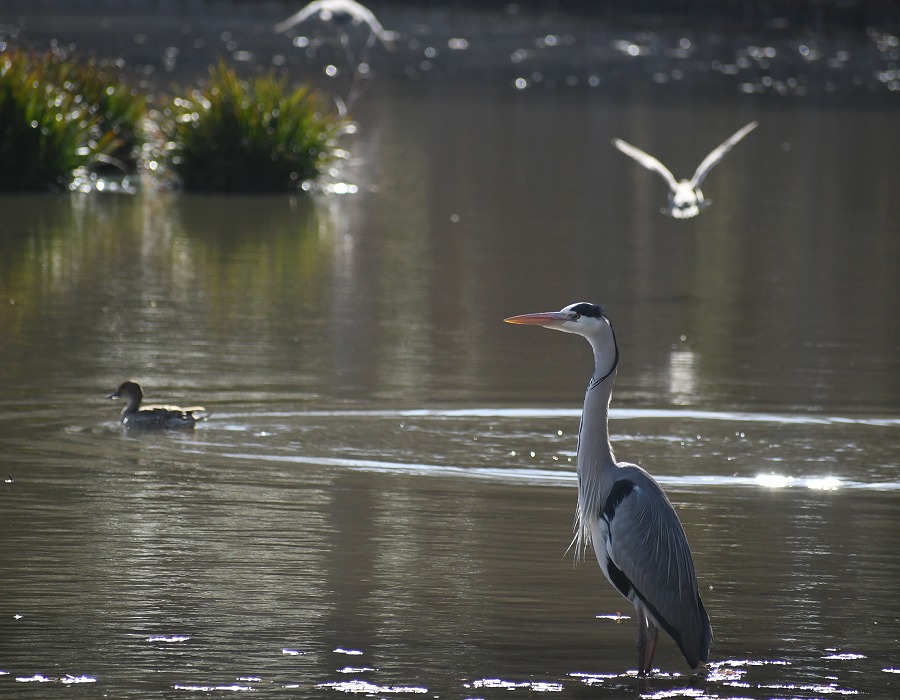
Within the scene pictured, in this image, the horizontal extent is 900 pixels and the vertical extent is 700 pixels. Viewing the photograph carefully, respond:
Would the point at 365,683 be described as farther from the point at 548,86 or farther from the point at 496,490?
the point at 548,86

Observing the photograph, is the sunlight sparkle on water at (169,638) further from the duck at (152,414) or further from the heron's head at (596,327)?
the duck at (152,414)

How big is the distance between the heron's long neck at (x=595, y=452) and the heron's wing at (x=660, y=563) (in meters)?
0.16

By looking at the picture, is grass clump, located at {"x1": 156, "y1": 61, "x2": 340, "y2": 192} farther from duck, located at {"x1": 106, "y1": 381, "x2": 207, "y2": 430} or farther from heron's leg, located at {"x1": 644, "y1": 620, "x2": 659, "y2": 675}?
heron's leg, located at {"x1": 644, "y1": 620, "x2": 659, "y2": 675}

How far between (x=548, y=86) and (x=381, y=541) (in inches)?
1763

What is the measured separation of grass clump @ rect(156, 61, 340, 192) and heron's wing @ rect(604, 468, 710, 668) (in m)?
17.0

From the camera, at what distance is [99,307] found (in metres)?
14.8

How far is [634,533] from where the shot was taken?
6555 mm

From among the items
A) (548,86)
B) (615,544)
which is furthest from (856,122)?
(615,544)

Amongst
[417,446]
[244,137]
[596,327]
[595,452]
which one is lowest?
[417,446]

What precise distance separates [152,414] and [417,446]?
4.93ft

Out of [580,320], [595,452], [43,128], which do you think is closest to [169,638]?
[595,452]

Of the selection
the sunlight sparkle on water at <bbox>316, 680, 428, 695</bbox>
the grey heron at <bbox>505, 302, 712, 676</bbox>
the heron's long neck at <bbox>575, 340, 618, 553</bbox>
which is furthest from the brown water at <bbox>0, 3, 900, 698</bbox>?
the heron's long neck at <bbox>575, 340, 618, 553</bbox>

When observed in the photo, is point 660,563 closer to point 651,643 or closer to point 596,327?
point 651,643

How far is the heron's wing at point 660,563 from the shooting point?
6398 mm
